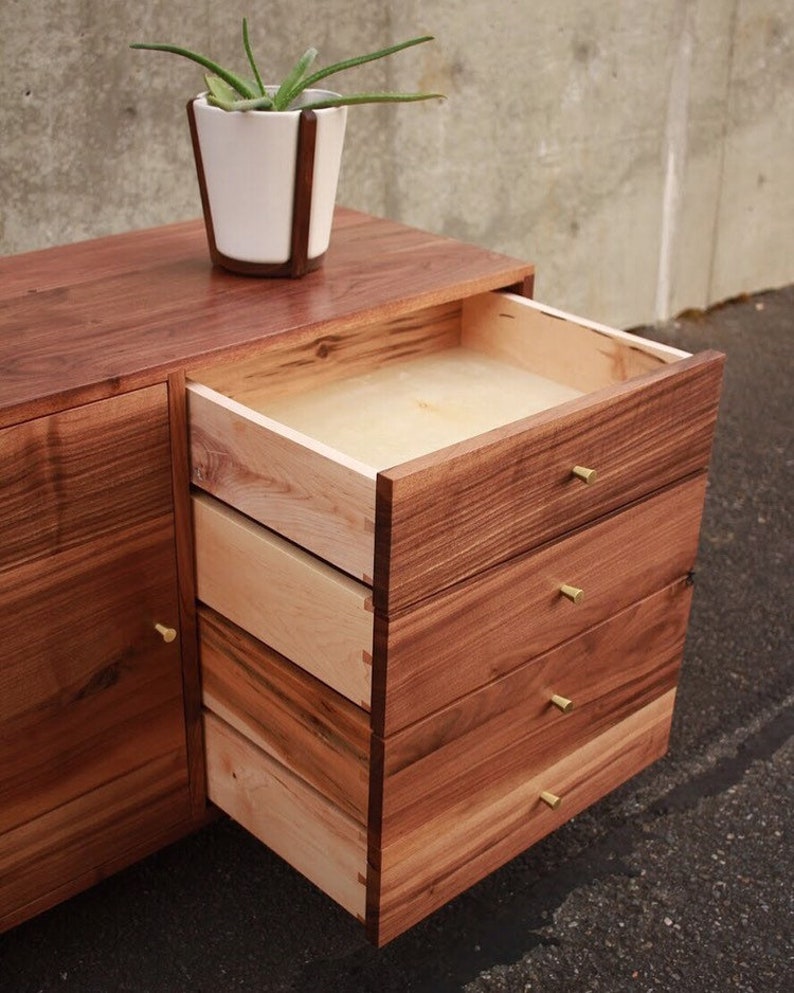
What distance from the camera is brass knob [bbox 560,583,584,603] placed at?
109 centimetres

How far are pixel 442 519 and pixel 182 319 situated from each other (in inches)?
14.5

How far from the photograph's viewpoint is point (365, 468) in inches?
36.8

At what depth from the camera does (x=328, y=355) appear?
49.9 inches

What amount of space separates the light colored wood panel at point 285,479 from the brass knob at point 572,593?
227 mm

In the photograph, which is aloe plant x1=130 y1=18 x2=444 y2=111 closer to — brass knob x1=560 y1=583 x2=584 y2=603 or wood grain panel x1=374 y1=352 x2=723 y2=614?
wood grain panel x1=374 y1=352 x2=723 y2=614

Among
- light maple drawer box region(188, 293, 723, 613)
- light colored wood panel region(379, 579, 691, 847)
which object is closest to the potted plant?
light maple drawer box region(188, 293, 723, 613)

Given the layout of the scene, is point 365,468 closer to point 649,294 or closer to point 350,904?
point 350,904

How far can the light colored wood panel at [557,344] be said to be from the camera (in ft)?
3.94

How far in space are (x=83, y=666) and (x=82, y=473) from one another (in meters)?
0.19

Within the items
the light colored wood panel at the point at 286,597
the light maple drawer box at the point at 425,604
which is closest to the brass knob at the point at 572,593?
the light maple drawer box at the point at 425,604

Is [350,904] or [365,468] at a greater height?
[365,468]

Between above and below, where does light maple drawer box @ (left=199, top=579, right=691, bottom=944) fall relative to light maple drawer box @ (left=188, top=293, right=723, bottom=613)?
below

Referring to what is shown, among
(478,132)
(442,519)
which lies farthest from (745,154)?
(442,519)

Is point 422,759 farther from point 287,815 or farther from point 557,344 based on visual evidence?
point 557,344
